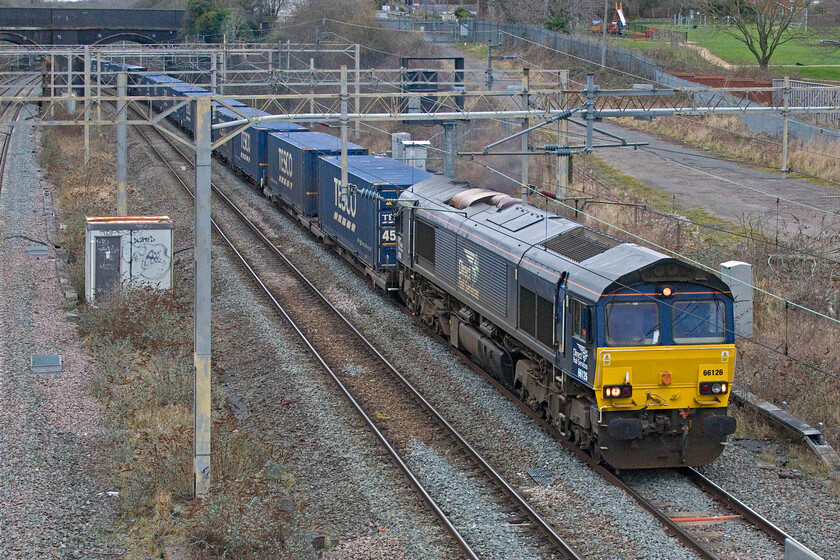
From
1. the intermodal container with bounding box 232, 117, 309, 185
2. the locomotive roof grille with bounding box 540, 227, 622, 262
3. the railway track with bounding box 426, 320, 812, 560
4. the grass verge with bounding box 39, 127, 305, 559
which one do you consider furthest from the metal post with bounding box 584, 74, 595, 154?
the intermodal container with bounding box 232, 117, 309, 185

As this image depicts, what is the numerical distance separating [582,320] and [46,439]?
7490 mm

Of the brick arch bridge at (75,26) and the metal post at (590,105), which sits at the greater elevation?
the brick arch bridge at (75,26)

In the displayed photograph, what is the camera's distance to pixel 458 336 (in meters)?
18.3

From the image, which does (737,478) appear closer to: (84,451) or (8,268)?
(84,451)

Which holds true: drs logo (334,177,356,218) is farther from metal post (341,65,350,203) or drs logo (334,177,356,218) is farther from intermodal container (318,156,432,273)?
metal post (341,65,350,203)

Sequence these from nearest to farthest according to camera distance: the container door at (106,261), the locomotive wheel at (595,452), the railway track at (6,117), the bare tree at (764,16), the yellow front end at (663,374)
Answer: the yellow front end at (663,374) < the locomotive wheel at (595,452) < the container door at (106,261) < the railway track at (6,117) < the bare tree at (764,16)

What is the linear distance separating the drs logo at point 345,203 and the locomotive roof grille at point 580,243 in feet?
33.4

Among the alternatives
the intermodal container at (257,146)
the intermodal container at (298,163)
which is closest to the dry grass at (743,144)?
the intermodal container at (298,163)

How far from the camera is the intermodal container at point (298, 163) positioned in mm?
28719

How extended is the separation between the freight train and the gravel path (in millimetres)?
5099

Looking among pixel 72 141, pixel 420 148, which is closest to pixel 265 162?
pixel 420 148

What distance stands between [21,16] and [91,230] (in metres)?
68.8

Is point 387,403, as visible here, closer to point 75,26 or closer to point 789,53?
point 789,53

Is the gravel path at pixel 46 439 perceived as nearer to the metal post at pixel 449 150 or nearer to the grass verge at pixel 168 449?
the grass verge at pixel 168 449
